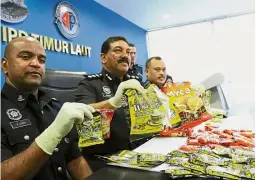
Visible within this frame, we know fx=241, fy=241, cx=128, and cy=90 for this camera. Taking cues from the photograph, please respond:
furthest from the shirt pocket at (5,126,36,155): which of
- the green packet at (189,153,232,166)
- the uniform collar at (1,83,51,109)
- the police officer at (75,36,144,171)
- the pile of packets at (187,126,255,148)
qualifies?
the pile of packets at (187,126,255,148)

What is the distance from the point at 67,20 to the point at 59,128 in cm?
261

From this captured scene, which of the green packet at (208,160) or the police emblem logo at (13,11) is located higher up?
the police emblem logo at (13,11)

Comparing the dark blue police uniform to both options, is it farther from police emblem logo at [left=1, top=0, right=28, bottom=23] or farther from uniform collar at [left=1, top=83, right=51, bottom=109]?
police emblem logo at [left=1, top=0, right=28, bottom=23]

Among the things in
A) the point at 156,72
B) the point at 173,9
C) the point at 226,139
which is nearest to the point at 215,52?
the point at 173,9

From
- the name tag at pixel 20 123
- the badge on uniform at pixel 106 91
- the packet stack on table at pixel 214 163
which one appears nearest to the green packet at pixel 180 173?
the packet stack on table at pixel 214 163

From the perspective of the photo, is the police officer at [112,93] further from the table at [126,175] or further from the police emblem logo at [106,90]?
the table at [126,175]

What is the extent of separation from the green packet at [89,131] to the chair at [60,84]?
3.03 feet

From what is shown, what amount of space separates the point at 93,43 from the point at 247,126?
268 cm

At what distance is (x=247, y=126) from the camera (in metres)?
1.57

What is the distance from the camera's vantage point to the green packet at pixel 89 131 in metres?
0.90

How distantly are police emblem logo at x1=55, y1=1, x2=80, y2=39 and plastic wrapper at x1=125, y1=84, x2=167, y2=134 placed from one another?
2168 mm

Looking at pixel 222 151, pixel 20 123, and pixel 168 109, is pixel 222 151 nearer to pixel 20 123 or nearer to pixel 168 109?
pixel 168 109

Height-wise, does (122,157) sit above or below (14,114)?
below

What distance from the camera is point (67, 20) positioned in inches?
124
